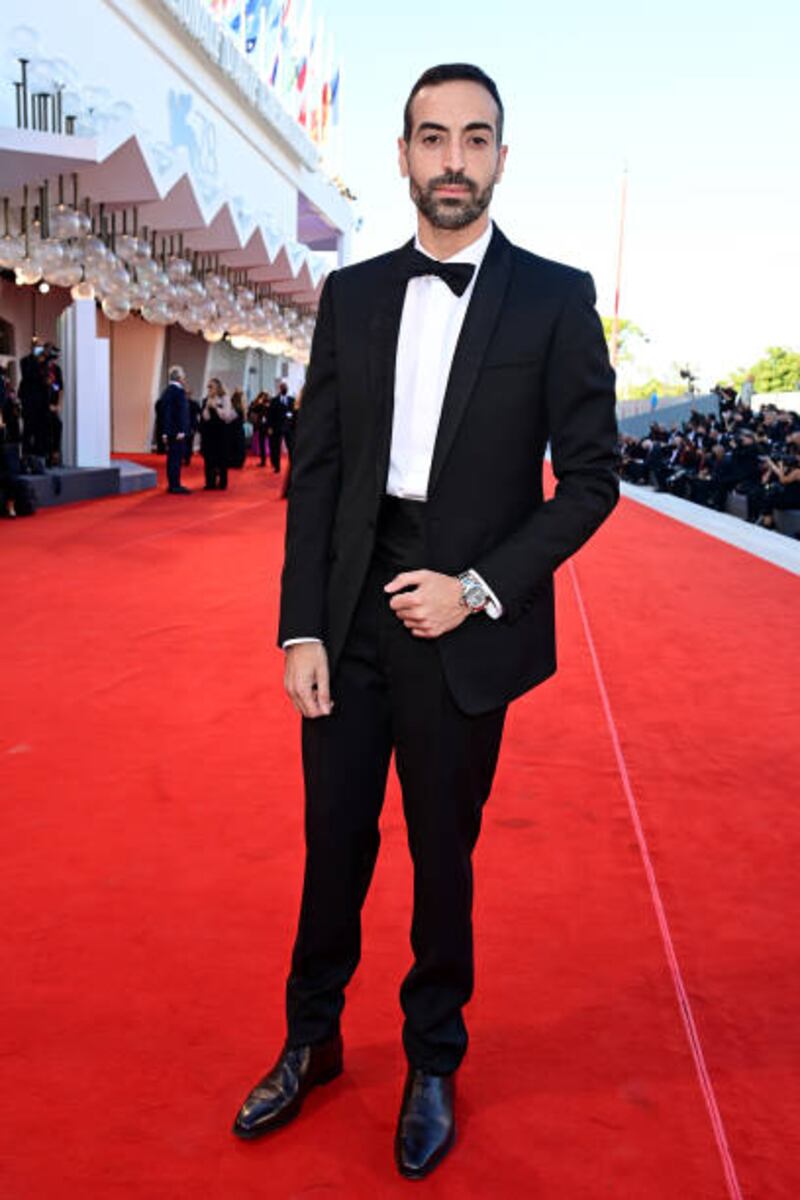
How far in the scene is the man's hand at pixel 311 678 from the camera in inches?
78.6

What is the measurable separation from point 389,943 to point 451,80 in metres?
1.95

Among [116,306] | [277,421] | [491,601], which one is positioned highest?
[116,306]

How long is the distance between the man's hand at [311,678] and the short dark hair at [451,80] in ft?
2.76

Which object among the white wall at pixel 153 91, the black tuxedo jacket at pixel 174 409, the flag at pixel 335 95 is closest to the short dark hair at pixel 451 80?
the white wall at pixel 153 91

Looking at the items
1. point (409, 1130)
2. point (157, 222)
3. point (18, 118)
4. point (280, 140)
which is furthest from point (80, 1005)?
point (280, 140)

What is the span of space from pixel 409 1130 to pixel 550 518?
1.06m

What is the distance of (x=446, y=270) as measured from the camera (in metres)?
1.91

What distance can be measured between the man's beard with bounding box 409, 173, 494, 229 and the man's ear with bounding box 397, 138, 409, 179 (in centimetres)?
7

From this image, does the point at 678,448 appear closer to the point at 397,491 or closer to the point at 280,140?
the point at 280,140

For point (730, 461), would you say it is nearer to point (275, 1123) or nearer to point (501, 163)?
point (501, 163)

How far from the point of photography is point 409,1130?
80.7 inches

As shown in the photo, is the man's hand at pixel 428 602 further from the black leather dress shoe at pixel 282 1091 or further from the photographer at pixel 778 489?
the photographer at pixel 778 489

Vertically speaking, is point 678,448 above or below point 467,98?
below

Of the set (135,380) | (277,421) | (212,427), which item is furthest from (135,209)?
(135,380)
